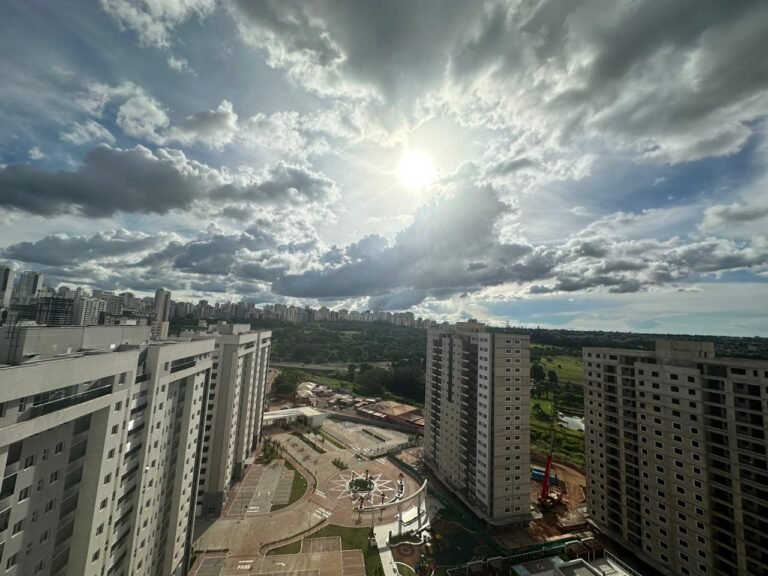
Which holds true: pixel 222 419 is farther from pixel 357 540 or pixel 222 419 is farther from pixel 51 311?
pixel 357 540

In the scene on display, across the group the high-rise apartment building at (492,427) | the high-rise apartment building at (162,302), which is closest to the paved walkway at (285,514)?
the high-rise apartment building at (492,427)

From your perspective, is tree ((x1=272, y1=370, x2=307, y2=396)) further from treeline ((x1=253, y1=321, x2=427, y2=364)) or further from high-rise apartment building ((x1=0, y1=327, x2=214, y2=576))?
high-rise apartment building ((x1=0, y1=327, x2=214, y2=576))

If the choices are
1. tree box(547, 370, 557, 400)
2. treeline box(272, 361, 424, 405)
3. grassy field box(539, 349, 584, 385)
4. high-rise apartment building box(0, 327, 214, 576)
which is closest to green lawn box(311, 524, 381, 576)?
high-rise apartment building box(0, 327, 214, 576)

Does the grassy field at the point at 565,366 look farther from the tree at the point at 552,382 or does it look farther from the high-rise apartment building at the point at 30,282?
the high-rise apartment building at the point at 30,282

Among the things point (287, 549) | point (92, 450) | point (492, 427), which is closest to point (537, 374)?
point (492, 427)

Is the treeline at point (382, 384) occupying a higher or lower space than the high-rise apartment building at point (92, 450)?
lower

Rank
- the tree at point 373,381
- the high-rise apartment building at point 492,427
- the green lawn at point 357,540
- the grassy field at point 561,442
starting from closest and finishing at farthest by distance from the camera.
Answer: the green lawn at point 357,540
the high-rise apartment building at point 492,427
the grassy field at point 561,442
the tree at point 373,381
